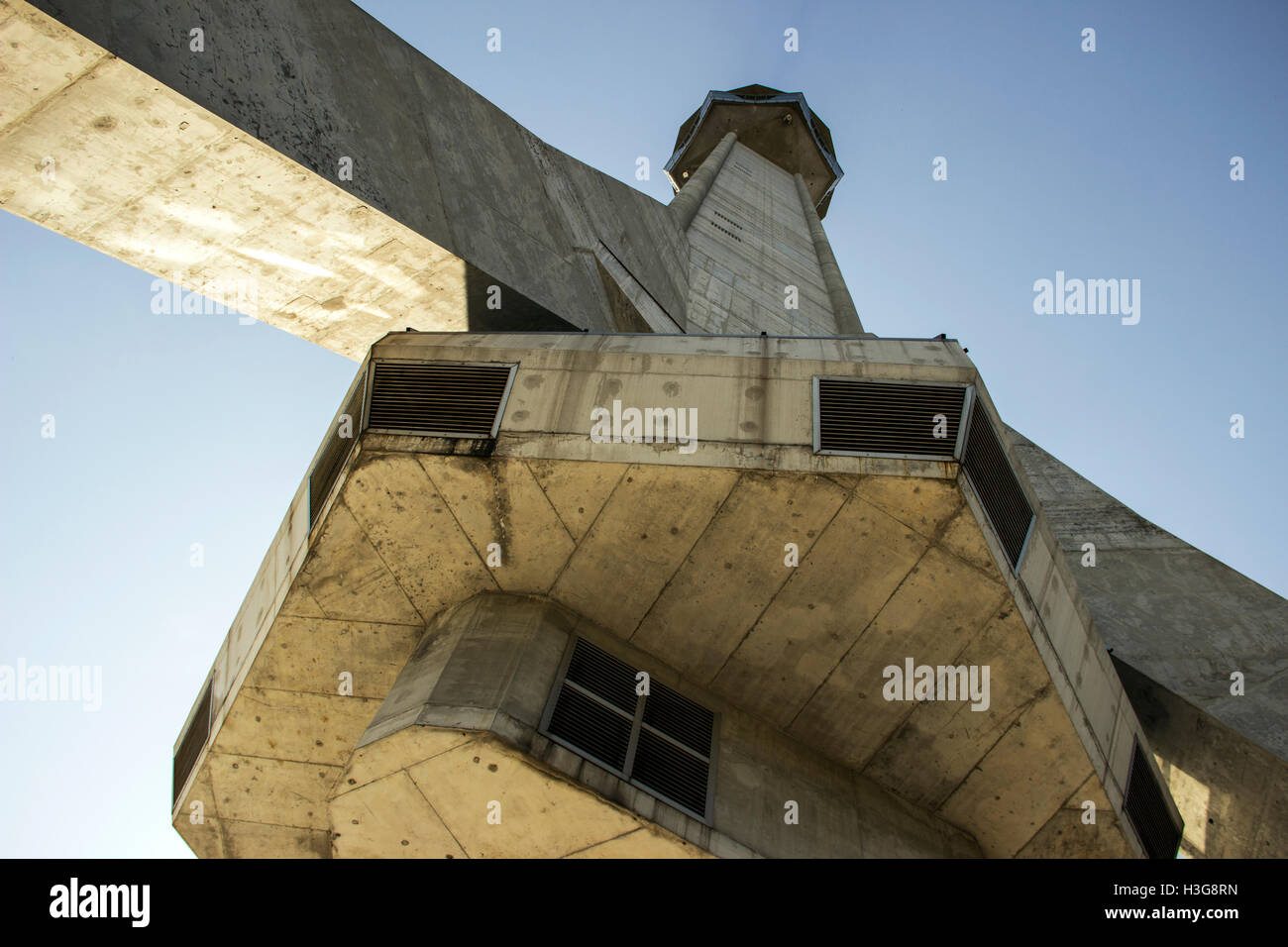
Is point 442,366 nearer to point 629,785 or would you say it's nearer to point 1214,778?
point 629,785

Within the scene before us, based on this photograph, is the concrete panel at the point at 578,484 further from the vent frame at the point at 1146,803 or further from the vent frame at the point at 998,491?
the vent frame at the point at 1146,803

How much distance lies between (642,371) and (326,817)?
5265mm

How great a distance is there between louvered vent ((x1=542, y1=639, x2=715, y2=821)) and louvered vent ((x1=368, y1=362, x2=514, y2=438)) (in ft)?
6.65

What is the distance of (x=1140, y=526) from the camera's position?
14.8 meters

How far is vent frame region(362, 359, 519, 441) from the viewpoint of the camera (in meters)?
8.32

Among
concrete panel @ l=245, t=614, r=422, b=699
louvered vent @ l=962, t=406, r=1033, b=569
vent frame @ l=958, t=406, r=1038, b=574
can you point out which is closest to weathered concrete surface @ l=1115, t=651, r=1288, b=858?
vent frame @ l=958, t=406, r=1038, b=574

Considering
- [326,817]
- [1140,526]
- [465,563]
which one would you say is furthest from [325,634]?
[1140,526]

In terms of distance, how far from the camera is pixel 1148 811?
9562mm

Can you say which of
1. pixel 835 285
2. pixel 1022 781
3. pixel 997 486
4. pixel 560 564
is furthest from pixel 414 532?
pixel 835 285

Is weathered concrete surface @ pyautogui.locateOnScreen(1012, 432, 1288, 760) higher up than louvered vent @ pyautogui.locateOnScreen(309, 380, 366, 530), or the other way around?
louvered vent @ pyautogui.locateOnScreen(309, 380, 366, 530)

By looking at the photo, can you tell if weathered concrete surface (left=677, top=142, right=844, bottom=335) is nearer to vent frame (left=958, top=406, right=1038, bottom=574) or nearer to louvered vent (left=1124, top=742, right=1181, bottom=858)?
vent frame (left=958, top=406, right=1038, bottom=574)

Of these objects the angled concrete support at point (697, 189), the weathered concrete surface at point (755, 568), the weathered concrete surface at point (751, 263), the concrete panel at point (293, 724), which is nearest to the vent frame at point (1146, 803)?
the weathered concrete surface at point (755, 568)

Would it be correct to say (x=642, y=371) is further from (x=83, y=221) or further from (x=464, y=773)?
(x=83, y=221)

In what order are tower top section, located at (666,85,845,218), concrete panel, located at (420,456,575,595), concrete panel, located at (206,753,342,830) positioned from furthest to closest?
tower top section, located at (666,85,845,218) < concrete panel, located at (206,753,342,830) < concrete panel, located at (420,456,575,595)
